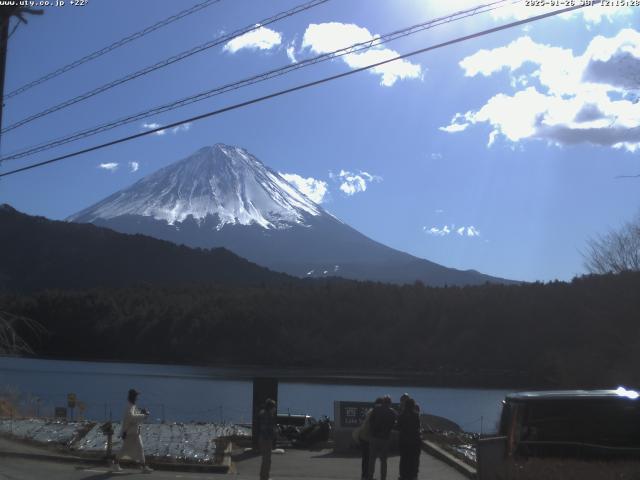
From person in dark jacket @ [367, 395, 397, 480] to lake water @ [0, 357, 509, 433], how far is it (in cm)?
1822

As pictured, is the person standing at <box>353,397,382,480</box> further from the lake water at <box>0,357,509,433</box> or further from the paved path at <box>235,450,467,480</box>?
the lake water at <box>0,357,509,433</box>

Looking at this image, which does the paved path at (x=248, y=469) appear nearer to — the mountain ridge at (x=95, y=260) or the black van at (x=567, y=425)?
the black van at (x=567, y=425)

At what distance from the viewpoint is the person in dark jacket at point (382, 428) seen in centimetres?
1230

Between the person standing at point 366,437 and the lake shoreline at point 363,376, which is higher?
the person standing at point 366,437

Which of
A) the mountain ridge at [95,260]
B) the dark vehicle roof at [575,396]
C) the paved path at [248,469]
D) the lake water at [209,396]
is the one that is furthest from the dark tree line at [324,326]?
the dark vehicle roof at [575,396]

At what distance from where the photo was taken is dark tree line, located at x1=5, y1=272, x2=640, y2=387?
79.0 meters

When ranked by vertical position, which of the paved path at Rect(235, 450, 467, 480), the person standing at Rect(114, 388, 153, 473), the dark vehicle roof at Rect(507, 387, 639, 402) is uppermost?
the dark vehicle roof at Rect(507, 387, 639, 402)

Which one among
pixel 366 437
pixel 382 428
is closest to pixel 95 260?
pixel 366 437

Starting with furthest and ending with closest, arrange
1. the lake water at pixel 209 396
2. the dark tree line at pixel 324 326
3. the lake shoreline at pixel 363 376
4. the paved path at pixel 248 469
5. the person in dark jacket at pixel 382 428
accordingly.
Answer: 1. the dark tree line at pixel 324 326
2. the lake shoreline at pixel 363 376
3. the lake water at pixel 209 396
4. the paved path at pixel 248 469
5. the person in dark jacket at pixel 382 428

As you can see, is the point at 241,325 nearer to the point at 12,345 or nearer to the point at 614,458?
the point at 12,345

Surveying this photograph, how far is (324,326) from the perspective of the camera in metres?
100

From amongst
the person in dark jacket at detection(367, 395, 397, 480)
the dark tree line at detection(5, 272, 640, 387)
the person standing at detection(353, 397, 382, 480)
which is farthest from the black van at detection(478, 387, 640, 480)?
the dark tree line at detection(5, 272, 640, 387)

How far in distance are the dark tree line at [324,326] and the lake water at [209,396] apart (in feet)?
49.1

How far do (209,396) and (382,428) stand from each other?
38.6m
